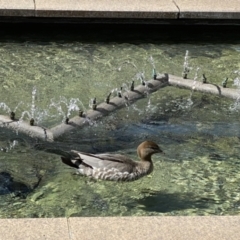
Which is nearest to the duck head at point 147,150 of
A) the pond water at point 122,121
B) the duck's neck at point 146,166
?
the duck's neck at point 146,166

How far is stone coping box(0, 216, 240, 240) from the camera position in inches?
178

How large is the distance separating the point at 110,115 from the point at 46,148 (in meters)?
0.96

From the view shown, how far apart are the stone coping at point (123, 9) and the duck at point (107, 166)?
11.1 feet

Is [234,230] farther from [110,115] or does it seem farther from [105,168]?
[110,115]

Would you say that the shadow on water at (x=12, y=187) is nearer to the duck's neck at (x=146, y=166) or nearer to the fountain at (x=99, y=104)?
the fountain at (x=99, y=104)

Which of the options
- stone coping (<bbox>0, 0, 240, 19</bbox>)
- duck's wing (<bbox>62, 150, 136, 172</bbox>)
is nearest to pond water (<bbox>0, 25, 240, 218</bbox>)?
duck's wing (<bbox>62, 150, 136, 172</bbox>)

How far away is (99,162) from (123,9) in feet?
12.2

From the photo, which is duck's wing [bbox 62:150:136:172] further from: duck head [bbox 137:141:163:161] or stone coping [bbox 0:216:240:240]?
stone coping [bbox 0:216:240:240]

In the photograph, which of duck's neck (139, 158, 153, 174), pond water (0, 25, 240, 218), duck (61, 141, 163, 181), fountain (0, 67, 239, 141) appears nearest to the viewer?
pond water (0, 25, 240, 218)

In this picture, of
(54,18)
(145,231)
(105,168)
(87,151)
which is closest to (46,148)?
(87,151)

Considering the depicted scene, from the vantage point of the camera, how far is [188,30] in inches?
379

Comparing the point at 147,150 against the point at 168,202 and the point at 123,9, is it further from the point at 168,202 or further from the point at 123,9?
the point at 123,9

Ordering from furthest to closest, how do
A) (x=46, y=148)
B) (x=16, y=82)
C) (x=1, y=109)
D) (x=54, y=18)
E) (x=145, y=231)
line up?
1. (x=54, y=18)
2. (x=16, y=82)
3. (x=1, y=109)
4. (x=46, y=148)
5. (x=145, y=231)

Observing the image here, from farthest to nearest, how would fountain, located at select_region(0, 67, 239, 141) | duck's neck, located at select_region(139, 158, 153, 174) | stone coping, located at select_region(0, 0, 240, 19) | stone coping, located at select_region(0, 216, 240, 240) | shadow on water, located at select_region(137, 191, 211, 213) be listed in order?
stone coping, located at select_region(0, 0, 240, 19)
fountain, located at select_region(0, 67, 239, 141)
duck's neck, located at select_region(139, 158, 153, 174)
shadow on water, located at select_region(137, 191, 211, 213)
stone coping, located at select_region(0, 216, 240, 240)
